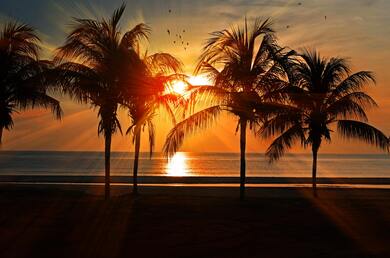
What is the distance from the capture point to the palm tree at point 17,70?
20.6 meters

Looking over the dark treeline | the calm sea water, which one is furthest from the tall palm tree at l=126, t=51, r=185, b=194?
the calm sea water

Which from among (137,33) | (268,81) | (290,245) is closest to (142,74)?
(137,33)

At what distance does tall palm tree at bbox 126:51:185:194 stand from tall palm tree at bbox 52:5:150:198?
16.9 inches

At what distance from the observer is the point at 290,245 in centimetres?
1198

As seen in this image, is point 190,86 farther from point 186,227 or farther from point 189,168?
point 189,168

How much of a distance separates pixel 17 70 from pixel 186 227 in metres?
11.4

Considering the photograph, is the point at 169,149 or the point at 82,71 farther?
the point at 82,71

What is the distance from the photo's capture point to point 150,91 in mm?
19469

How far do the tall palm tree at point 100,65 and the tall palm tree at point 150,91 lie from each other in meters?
0.43

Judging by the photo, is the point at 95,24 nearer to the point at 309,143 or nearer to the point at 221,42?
the point at 221,42

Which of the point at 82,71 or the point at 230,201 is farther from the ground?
the point at 82,71

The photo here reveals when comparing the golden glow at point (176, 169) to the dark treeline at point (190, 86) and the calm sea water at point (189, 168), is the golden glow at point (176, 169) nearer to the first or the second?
the calm sea water at point (189, 168)

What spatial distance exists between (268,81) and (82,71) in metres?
7.29

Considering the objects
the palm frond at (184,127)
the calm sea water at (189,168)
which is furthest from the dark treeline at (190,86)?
the calm sea water at (189,168)
